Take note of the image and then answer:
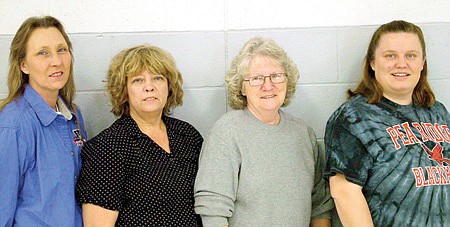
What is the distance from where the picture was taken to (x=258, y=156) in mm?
2061

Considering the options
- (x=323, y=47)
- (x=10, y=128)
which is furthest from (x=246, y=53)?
(x=10, y=128)

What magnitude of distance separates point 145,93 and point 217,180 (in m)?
0.43

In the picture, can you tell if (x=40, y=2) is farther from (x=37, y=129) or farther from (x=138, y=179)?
(x=138, y=179)

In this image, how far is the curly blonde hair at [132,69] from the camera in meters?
2.06

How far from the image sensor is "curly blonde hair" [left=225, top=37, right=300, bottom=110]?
212cm

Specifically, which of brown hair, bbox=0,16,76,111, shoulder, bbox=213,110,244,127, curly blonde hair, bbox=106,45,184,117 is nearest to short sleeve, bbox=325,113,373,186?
shoulder, bbox=213,110,244,127

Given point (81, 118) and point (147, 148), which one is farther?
point (81, 118)

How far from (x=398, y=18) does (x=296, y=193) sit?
1.04m

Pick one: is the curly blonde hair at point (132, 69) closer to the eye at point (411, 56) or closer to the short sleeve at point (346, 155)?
the short sleeve at point (346, 155)

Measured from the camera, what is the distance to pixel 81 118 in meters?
2.29

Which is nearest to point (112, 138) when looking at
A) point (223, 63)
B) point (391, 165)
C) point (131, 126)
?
point (131, 126)

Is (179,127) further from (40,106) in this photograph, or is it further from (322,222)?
(322,222)

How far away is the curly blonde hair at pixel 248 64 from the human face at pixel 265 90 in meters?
0.02

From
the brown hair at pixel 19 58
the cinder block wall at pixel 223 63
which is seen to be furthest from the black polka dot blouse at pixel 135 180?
the cinder block wall at pixel 223 63
